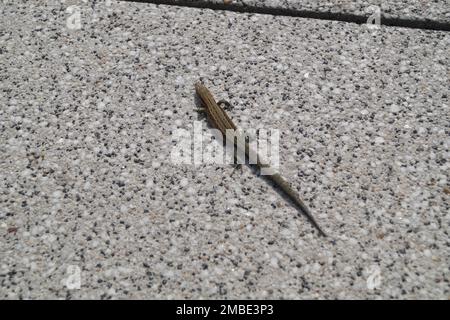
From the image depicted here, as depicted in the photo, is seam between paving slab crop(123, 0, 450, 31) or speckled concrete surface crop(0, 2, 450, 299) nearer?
speckled concrete surface crop(0, 2, 450, 299)

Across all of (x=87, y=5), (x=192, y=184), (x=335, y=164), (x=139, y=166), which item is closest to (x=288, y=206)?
(x=335, y=164)

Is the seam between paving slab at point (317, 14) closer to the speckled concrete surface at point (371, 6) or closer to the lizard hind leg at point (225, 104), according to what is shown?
the speckled concrete surface at point (371, 6)

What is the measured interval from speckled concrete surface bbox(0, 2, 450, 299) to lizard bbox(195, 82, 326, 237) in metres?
0.07

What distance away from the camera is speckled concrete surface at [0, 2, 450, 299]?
6.90ft

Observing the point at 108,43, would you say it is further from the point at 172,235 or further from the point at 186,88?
the point at 172,235

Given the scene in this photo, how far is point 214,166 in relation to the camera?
2.48 metres

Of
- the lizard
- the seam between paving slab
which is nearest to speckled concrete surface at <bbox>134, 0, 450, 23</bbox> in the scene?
the seam between paving slab

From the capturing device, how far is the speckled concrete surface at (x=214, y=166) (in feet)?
6.90

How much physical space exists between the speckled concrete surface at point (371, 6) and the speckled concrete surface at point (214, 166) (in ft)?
0.37

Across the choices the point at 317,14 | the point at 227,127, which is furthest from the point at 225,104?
the point at 317,14

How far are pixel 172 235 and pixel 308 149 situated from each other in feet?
3.14

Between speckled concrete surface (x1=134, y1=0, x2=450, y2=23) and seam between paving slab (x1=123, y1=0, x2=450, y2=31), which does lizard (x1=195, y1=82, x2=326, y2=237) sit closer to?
seam between paving slab (x1=123, y1=0, x2=450, y2=31)

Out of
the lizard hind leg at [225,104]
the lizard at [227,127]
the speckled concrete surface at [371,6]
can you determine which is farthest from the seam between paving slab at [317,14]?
the lizard hind leg at [225,104]

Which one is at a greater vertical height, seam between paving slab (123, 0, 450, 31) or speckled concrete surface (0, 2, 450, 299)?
seam between paving slab (123, 0, 450, 31)
